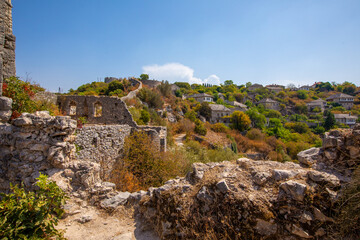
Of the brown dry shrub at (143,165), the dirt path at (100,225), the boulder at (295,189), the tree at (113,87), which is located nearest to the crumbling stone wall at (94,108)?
the brown dry shrub at (143,165)

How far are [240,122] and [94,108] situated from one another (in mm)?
33233

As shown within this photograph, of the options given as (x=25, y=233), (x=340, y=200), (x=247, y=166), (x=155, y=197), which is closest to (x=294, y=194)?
(x=340, y=200)

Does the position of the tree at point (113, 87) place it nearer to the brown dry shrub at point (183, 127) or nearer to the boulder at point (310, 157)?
the brown dry shrub at point (183, 127)

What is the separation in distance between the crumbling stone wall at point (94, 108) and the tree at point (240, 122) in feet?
105

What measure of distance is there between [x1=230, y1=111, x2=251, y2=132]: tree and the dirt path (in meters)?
38.6

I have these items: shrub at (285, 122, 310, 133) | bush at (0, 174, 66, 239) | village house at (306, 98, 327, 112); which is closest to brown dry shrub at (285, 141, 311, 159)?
shrub at (285, 122, 310, 133)

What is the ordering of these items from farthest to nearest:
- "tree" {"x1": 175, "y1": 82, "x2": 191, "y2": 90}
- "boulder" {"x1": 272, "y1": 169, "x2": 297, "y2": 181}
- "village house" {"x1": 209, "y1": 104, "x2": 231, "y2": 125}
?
"tree" {"x1": 175, "y1": 82, "x2": 191, "y2": 90}, "village house" {"x1": 209, "y1": 104, "x2": 231, "y2": 125}, "boulder" {"x1": 272, "y1": 169, "x2": 297, "y2": 181}

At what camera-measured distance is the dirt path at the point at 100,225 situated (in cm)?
405

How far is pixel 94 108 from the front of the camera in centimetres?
1480

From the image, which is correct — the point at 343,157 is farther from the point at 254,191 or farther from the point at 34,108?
the point at 34,108

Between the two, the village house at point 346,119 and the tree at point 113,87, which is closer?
the tree at point 113,87

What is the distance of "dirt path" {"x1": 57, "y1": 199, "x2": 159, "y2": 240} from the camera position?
160 inches

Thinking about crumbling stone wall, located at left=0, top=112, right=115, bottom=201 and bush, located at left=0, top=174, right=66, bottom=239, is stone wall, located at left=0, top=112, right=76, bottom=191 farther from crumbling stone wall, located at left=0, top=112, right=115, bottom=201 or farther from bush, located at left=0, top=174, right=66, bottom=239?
bush, located at left=0, top=174, right=66, bottom=239

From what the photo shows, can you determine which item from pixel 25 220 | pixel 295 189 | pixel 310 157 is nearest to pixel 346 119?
pixel 310 157
